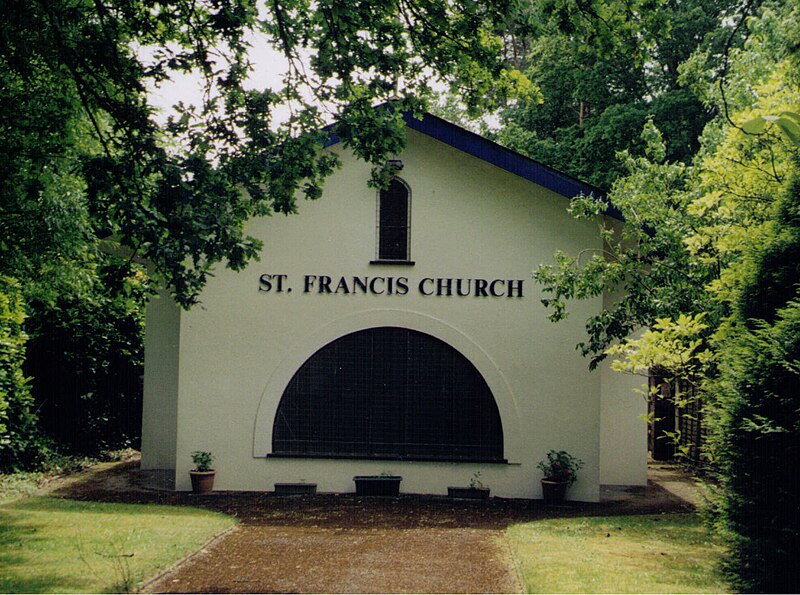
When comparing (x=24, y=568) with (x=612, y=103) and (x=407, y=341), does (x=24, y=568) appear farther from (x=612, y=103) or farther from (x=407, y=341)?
(x=612, y=103)

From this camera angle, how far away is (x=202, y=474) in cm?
1331

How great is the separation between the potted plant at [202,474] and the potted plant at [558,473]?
5.39m

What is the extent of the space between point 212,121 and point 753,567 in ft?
22.2

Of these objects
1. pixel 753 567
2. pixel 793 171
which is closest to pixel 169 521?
pixel 753 567

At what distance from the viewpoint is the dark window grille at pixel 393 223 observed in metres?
13.9

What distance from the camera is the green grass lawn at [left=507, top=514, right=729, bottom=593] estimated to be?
308 inches

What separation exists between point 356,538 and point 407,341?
4225 mm

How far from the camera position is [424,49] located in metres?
9.56

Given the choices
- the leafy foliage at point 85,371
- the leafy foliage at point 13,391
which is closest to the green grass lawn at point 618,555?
the leafy foliage at point 13,391

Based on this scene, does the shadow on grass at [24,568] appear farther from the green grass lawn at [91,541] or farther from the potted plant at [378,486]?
the potted plant at [378,486]

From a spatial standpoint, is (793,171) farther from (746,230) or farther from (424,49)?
(424,49)

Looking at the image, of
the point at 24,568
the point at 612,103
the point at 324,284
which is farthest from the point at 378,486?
the point at 612,103

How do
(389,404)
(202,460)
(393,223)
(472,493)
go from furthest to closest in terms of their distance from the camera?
(393,223)
(389,404)
(202,460)
(472,493)

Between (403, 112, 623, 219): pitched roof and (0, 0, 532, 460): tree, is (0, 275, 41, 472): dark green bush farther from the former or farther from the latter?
(403, 112, 623, 219): pitched roof
